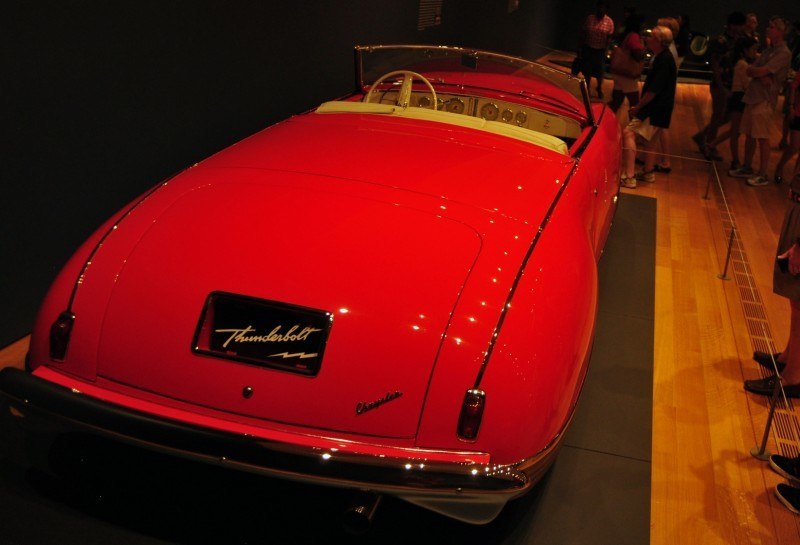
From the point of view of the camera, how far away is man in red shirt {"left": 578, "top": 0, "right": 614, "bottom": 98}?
10102 millimetres

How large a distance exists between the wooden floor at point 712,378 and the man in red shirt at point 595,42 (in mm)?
4398

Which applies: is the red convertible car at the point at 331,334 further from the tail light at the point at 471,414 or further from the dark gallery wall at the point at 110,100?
the dark gallery wall at the point at 110,100

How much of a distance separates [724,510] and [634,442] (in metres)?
0.40

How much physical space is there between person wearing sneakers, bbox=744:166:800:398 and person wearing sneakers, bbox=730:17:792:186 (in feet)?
13.4

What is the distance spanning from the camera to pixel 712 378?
3.53 m

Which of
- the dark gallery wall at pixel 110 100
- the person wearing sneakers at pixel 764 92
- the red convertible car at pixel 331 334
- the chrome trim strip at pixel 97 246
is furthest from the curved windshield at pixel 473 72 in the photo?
the person wearing sneakers at pixel 764 92

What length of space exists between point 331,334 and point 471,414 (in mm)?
426

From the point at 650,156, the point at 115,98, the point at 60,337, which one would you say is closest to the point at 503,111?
the point at 115,98

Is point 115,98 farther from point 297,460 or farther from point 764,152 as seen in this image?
point 764,152

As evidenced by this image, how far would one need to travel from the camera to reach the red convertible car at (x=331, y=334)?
1962mm

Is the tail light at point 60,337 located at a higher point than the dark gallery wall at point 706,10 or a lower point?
lower

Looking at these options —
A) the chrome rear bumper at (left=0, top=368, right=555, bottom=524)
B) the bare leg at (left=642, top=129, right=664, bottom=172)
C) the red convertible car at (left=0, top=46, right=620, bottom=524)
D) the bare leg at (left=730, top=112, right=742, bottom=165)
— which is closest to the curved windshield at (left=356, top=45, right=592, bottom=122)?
the red convertible car at (left=0, top=46, right=620, bottom=524)

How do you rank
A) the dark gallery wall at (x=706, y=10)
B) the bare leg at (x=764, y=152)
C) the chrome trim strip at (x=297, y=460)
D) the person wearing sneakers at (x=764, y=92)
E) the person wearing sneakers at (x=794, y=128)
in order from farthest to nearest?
the dark gallery wall at (x=706, y=10) → the bare leg at (x=764, y=152) → the person wearing sneakers at (x=764, y=92) → the person wearing sneakers at (x=794, y=128) → the chrome trim strip at (x=297, y=460)

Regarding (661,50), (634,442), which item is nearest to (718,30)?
(661,50)
